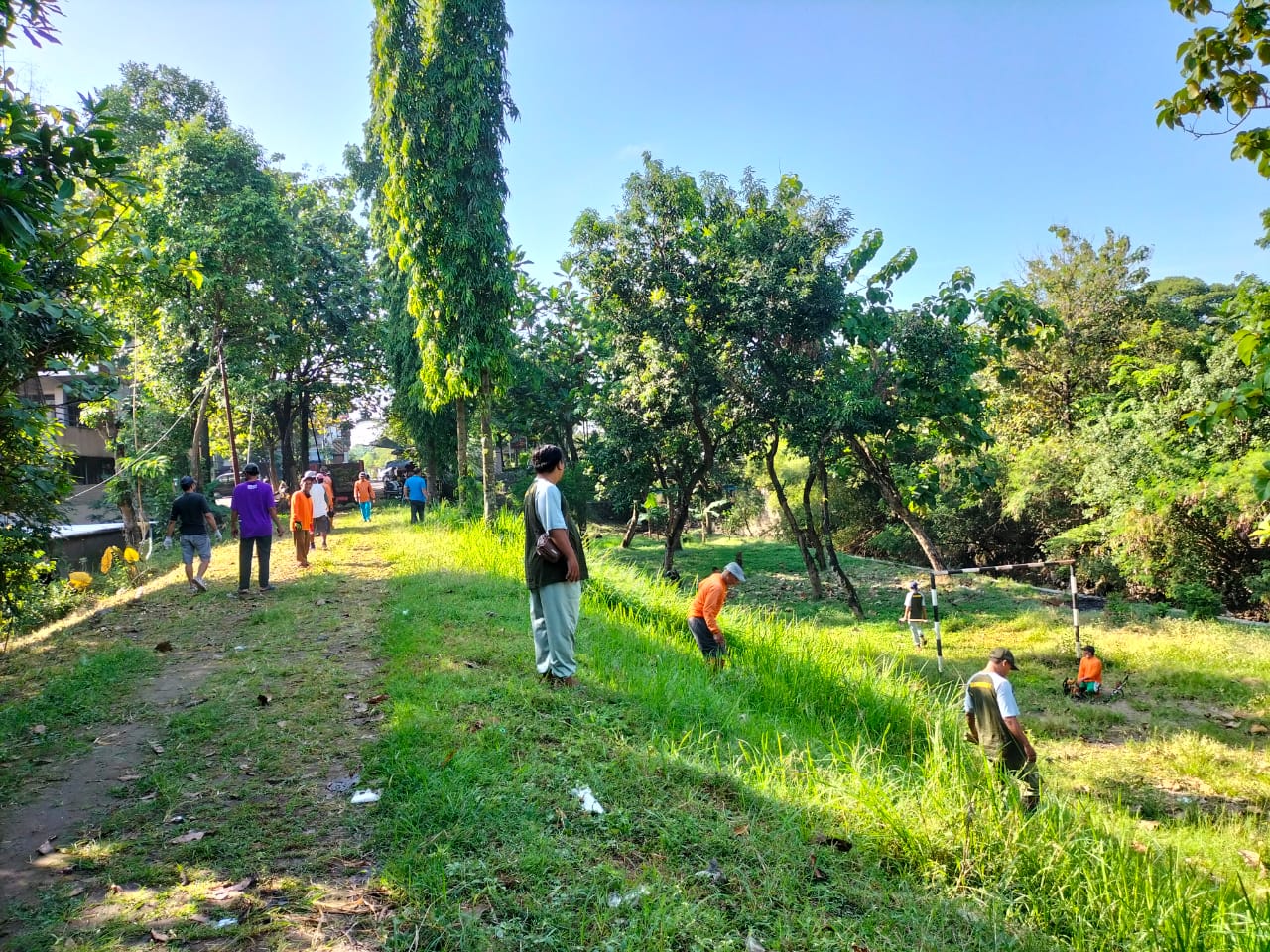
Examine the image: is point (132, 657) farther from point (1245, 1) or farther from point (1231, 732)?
point (1231, 732)

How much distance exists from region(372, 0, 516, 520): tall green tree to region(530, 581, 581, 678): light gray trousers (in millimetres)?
7757

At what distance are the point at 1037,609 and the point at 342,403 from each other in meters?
27.3

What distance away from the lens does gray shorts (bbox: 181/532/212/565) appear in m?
10.3

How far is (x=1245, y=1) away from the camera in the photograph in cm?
433

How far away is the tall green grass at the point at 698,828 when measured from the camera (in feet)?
10.3

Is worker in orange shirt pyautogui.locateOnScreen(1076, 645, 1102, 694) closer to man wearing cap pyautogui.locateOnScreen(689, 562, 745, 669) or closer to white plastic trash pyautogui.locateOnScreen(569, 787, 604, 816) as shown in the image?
man wearing cap pyautogui.locateOnScreen(689, 562, 745, 669)

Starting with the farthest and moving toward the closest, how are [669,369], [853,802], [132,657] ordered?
[669,369], [132,657], [853,802]

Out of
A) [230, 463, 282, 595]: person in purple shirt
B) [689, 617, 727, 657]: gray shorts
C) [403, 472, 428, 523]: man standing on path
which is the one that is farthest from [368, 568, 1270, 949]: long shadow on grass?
[403, 472, 428, 523]: man standing on path

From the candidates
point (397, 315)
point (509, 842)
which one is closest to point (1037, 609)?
point (509, 842)

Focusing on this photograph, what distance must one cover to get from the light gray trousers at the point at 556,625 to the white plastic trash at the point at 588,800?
162 centimetres

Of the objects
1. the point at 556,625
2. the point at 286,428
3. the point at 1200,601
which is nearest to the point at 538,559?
the point at 556,625

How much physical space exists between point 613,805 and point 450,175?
439 inches

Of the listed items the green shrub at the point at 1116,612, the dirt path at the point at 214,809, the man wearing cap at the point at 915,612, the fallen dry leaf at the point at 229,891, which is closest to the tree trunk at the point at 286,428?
the dirt path at the point at 214,809

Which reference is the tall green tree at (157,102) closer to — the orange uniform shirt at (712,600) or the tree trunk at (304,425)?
the tree trunk at (304,425)
